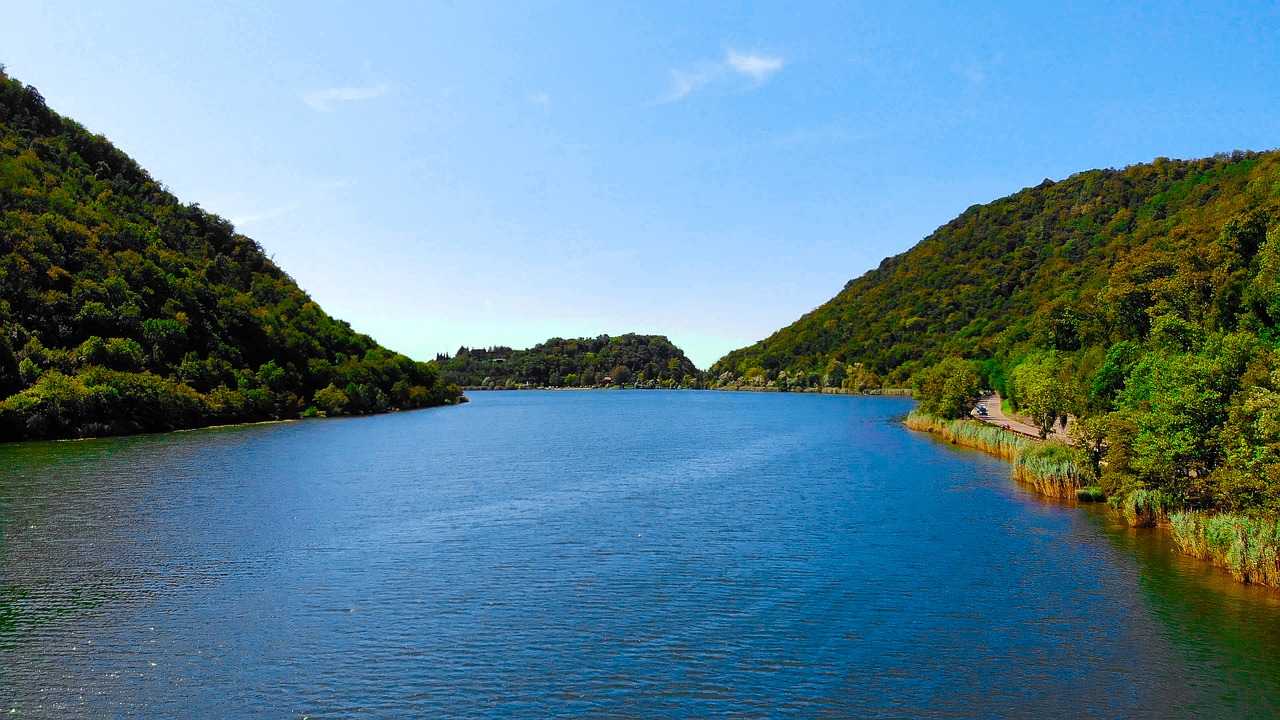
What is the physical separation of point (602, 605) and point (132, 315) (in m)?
102

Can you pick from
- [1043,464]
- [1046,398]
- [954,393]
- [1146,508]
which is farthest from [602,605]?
[954,393]

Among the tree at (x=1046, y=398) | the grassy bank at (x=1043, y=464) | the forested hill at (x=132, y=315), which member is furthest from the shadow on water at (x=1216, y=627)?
the forested hill at (x=132, y=315)

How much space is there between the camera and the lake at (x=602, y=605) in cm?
2058

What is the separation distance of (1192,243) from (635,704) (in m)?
95.9

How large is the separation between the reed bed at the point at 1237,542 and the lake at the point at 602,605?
2.99ft

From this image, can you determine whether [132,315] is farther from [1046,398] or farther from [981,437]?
[1046,398]

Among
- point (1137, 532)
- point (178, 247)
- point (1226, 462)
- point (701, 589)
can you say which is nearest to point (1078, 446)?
point (1137, 532)

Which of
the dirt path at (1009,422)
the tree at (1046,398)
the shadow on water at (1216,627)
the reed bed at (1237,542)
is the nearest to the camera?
the shadow on water at (1216,627)

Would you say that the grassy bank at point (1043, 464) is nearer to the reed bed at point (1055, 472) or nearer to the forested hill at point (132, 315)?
the reed bed at point (1055, 472)

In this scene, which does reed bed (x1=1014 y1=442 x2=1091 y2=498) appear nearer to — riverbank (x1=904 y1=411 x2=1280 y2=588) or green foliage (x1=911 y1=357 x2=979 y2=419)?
riverbank (x1=904 y1=411 x2=1280 y2=588)

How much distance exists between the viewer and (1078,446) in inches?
1927

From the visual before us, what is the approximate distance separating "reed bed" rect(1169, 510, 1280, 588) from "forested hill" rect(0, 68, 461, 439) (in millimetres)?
94965

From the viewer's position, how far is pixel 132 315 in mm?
105812

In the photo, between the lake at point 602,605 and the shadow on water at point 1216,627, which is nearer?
the shadow on water at point 1216,627
